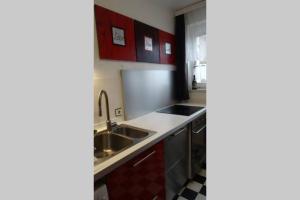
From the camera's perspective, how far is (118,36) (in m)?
1.54

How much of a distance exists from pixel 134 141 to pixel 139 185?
0.98 feet

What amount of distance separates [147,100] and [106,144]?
770 mm

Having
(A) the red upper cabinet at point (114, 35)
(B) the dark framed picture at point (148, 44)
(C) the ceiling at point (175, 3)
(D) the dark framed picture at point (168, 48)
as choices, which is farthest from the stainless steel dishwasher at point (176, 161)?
(C) the ceiling at point (175, 3)

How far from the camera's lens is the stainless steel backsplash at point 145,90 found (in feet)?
5.46

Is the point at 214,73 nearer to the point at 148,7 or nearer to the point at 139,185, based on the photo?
the point at 139,185

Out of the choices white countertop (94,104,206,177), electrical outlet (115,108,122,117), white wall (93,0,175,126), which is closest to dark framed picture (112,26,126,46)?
white wall (93,0,175,126)

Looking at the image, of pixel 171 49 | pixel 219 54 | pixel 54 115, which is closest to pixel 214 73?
pixel 219 54

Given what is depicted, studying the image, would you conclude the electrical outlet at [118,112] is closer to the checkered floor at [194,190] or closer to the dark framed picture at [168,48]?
the checkered floor at [194,190]

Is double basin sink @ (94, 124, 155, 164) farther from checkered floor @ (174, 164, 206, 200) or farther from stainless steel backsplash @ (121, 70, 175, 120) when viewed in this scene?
checkered floor @ (174, 164, 206, 200)

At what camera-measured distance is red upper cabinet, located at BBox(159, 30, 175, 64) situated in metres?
2.18

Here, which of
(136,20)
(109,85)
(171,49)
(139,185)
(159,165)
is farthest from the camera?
(171,49)

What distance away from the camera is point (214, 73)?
273 millimetres

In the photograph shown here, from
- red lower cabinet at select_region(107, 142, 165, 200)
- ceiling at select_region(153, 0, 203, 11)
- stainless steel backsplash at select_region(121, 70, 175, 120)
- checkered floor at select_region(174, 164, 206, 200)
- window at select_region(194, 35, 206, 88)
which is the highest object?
ceiling at select_region(153, 0, 203, 11)

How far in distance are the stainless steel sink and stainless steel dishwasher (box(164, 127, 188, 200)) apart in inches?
15.6
